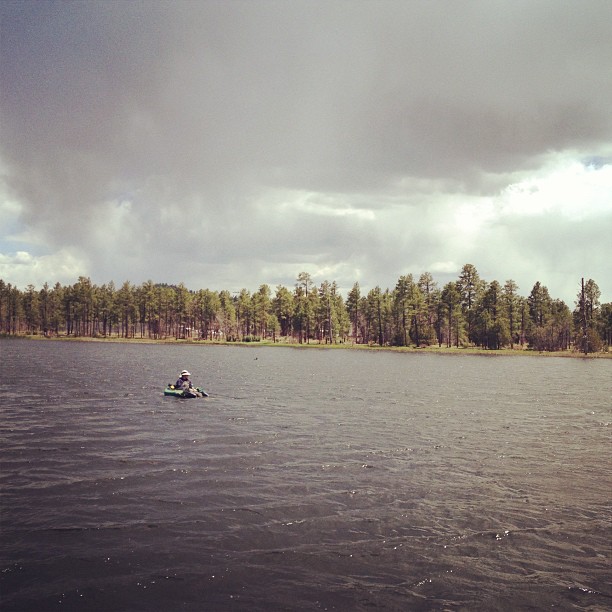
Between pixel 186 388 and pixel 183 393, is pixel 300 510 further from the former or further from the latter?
pixel 186 388

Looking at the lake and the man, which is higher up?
the man

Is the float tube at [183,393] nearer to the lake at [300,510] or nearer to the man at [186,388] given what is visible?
the man at [186,388]

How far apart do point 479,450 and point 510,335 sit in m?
149

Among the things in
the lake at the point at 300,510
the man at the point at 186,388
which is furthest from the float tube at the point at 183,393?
the lake at the point at 300,510

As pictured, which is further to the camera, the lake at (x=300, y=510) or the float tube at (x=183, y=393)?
the float tube at (x=183, y=393)

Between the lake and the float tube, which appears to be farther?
the float tube

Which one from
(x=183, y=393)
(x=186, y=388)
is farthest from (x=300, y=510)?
(x=186, y=388)

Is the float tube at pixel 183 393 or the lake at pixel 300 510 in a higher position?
the float tube at pixel 183 393

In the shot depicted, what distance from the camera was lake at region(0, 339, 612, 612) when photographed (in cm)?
1409

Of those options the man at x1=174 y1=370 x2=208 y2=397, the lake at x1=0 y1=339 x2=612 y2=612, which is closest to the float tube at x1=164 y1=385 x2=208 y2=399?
the man at x1=174 y1=370 x2=208 y2=397

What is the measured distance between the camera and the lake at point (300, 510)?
14.1m

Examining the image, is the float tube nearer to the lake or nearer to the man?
the man

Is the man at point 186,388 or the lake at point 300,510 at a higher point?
the man at point 186,388

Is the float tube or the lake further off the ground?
the float tube
